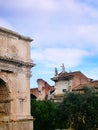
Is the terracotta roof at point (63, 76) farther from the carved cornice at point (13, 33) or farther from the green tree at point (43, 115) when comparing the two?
the carved cornice at point (13, 33)

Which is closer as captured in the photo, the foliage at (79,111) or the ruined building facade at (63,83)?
the foliage at (79,111)

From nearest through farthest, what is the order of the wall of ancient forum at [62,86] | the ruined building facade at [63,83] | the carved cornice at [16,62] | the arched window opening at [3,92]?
the carved cornice at [16,62] → the arched window opening at [3,92] → the ruined building facade at [63,83] → the wall of ancient forum at [62,86]

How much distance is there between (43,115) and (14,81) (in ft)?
25.1

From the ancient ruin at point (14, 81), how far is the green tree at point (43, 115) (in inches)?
228

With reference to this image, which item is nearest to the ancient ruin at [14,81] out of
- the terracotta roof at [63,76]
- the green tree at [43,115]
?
the green tree at [43,115]

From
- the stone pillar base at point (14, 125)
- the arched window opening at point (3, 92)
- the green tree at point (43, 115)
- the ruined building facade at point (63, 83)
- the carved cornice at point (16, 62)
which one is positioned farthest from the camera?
the ruined building facade at point (63, 83)

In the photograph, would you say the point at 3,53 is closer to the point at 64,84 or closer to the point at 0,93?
the point at 0,93

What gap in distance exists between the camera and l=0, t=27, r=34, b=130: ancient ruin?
2597cm

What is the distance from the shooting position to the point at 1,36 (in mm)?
25922

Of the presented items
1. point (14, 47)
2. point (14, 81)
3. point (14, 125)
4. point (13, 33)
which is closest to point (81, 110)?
point (14, 125)

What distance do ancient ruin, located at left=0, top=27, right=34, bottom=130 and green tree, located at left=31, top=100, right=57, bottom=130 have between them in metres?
5.78

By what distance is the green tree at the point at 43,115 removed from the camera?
109ft

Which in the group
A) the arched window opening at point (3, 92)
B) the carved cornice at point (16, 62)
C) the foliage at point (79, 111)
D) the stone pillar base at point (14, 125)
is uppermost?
the carved cornice at point (16, 62)

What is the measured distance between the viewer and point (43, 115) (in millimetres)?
33406
